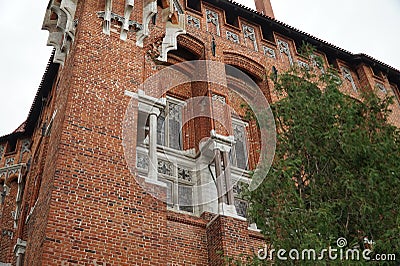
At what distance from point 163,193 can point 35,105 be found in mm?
9339

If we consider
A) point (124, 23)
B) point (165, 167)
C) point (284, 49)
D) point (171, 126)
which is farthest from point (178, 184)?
point (284, 49)

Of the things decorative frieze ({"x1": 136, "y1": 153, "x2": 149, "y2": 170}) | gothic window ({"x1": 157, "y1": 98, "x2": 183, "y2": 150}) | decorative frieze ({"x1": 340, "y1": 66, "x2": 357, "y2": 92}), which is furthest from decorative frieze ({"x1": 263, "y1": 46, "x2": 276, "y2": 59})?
decorative frieze ({"x1": 136, "y1": 153, "x2": 149, "y2": 170})

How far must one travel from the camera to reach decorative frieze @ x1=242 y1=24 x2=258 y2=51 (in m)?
13.9

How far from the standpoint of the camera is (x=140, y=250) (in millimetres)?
7078

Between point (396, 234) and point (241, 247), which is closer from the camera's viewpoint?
point (396, 234)

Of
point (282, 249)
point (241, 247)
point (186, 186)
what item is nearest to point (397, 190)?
point (282, 249)

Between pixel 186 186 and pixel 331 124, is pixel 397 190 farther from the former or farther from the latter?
pixel 186 186

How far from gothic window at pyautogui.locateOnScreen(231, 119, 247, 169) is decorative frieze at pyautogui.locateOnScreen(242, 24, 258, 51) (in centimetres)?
290

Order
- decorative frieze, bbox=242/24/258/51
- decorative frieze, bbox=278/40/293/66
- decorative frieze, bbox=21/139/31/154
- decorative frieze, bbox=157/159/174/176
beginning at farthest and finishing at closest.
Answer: decorative frieze, bbox=21/139/31/154 → decorative frieze, bbox=278/40/293/66 → decorative frieze, bbox=242/24/258/51 → decorative frieze, bbox=157/159/174/176

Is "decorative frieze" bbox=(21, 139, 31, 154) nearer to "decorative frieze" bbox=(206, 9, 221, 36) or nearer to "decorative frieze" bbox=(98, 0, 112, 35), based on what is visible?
"decorative frieze" bbox=(206, 9, 221, 36)

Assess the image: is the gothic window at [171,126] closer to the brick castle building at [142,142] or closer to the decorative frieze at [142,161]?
the brick castle building at [142,142]

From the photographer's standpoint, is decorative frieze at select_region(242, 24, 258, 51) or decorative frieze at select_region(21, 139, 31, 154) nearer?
decorative frieze at select_region(242, 24, 258, 51)

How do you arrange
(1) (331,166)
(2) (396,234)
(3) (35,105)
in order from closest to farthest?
1. (2) (396,234)
2. (1) (331,166)
3. (3) (35,105)

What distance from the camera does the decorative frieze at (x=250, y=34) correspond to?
45.7 feet
